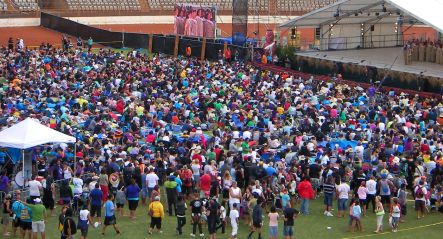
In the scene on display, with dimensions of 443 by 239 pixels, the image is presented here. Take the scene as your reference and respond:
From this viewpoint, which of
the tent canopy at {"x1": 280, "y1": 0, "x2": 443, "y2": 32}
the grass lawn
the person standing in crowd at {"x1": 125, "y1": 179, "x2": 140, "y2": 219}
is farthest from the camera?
the tent canopy at {"x1": 280, "y1": 0, "x2": 443, "y2": 32}

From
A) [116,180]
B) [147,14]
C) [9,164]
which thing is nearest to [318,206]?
[116,180]

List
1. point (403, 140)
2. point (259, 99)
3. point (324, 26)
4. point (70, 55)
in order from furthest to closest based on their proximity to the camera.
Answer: point (324, 26) < point (70, 55) < point (259, 99) < point (403, 140)

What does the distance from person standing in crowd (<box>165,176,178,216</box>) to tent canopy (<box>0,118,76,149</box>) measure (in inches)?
104

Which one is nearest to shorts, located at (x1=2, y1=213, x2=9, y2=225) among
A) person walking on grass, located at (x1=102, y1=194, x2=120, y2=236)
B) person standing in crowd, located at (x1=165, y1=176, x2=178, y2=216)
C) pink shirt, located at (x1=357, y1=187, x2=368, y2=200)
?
person walking on grass, located at (x1=102, y1=194, x2=120, y2=236)

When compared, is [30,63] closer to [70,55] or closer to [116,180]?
[70,55]

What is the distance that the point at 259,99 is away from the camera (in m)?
36.5

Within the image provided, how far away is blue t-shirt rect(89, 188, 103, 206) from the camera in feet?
75.1

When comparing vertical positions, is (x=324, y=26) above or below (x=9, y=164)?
above

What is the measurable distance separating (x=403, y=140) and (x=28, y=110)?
1097cm

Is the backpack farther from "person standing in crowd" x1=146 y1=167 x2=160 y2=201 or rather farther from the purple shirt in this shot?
the purple shirt

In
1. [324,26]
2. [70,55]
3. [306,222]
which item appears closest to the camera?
[306,222]

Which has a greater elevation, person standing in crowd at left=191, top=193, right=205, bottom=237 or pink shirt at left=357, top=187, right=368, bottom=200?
pink shirt at left=357, top=187, right=368, bottom=200

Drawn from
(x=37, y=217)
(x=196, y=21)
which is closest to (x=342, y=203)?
(x=37, y=217)

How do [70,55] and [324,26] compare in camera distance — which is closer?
[70,55]
